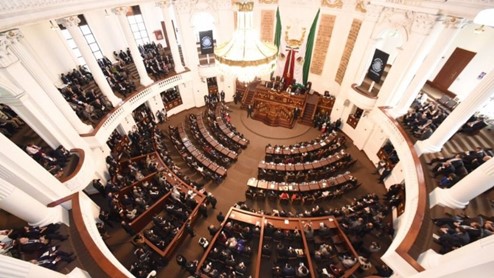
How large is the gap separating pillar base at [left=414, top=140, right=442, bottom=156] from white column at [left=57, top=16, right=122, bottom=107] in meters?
16.4

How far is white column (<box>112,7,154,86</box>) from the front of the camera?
12.0 metres

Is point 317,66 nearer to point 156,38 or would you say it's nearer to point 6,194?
point 156,38

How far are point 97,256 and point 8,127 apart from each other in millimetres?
8509

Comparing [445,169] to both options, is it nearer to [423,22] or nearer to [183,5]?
[423,22]

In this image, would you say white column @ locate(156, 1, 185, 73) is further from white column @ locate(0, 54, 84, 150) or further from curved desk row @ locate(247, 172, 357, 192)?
curved desk row @ locate(247, 172, 357, 192)

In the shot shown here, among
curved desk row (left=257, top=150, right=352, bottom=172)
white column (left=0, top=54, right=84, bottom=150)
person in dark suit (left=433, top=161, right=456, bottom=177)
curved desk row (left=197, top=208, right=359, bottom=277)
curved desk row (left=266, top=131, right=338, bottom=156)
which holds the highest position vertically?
white column (left=0, top=54, right=84, bottom=150)

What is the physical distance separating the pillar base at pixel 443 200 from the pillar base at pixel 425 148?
6.87 feet

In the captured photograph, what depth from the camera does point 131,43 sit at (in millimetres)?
13406

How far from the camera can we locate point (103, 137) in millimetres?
11758

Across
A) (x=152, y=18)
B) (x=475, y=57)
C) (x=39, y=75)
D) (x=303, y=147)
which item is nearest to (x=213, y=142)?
(x=303, y=147)

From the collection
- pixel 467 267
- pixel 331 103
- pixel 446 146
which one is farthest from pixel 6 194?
pixel 331 103

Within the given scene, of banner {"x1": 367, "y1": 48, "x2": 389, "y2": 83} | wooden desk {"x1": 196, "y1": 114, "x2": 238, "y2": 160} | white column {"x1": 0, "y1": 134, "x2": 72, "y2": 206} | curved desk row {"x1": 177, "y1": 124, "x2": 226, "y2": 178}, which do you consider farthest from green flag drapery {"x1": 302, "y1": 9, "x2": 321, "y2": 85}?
white column {"x1": 0, "y1": 134, "x2": 72, "y2": 206}

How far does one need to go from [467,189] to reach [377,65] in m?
8.21

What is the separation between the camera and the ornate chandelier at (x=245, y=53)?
5.46m
